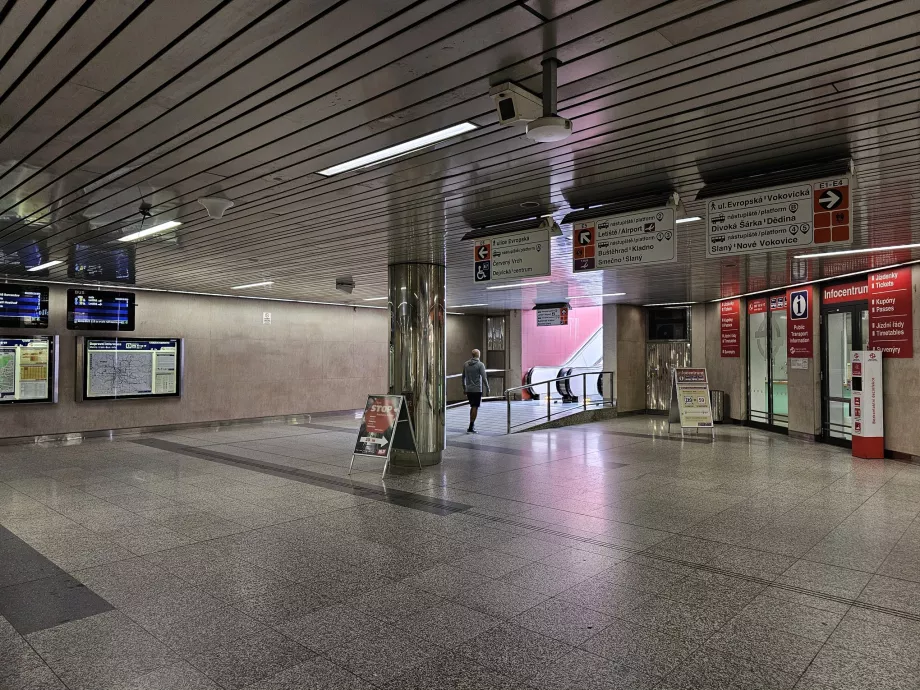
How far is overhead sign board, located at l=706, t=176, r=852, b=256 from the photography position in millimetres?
4328

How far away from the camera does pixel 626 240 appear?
537cm

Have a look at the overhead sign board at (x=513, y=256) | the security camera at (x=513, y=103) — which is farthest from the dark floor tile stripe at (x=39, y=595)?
the overhead sign board at (x=513, y=256)

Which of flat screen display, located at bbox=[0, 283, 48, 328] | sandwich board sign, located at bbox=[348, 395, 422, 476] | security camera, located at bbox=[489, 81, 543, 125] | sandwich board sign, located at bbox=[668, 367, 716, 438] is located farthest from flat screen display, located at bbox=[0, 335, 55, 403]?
sandwich board sign, located at bbox=[668, 367, 716, 438]

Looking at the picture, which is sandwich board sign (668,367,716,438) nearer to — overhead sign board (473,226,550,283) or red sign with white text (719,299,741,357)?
red sign with white text (719,299,741,357)

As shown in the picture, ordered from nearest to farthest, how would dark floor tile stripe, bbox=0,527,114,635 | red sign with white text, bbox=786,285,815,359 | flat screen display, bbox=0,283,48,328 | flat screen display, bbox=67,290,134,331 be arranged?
dark floor tile stripe, bbox=0,527,114,635
flat screen display, bbox=0,283,48,328
red sign with white text, bbox=786,285,815,359
flat screen display, bbox=67,290,134,331

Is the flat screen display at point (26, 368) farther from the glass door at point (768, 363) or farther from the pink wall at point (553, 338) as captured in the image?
the glass door at point (768, 363)

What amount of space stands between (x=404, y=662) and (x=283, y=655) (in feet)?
2.04

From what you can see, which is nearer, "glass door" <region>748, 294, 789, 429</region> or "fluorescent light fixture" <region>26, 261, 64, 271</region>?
"fluorescent light fixture" <region>26, 261, 64, 271</region>

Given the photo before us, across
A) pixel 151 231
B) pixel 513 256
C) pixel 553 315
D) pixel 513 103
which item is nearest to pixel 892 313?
pixel 513 256

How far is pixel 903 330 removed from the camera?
9.05 m

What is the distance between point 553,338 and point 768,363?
367 inches

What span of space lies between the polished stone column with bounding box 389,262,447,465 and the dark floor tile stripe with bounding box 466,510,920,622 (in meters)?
2.85

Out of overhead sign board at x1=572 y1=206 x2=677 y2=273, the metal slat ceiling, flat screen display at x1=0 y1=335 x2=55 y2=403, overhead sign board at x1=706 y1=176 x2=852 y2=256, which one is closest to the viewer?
the metal slat ceiling

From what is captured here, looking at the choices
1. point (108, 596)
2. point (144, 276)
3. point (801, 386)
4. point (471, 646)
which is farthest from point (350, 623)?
point (801, 386)
